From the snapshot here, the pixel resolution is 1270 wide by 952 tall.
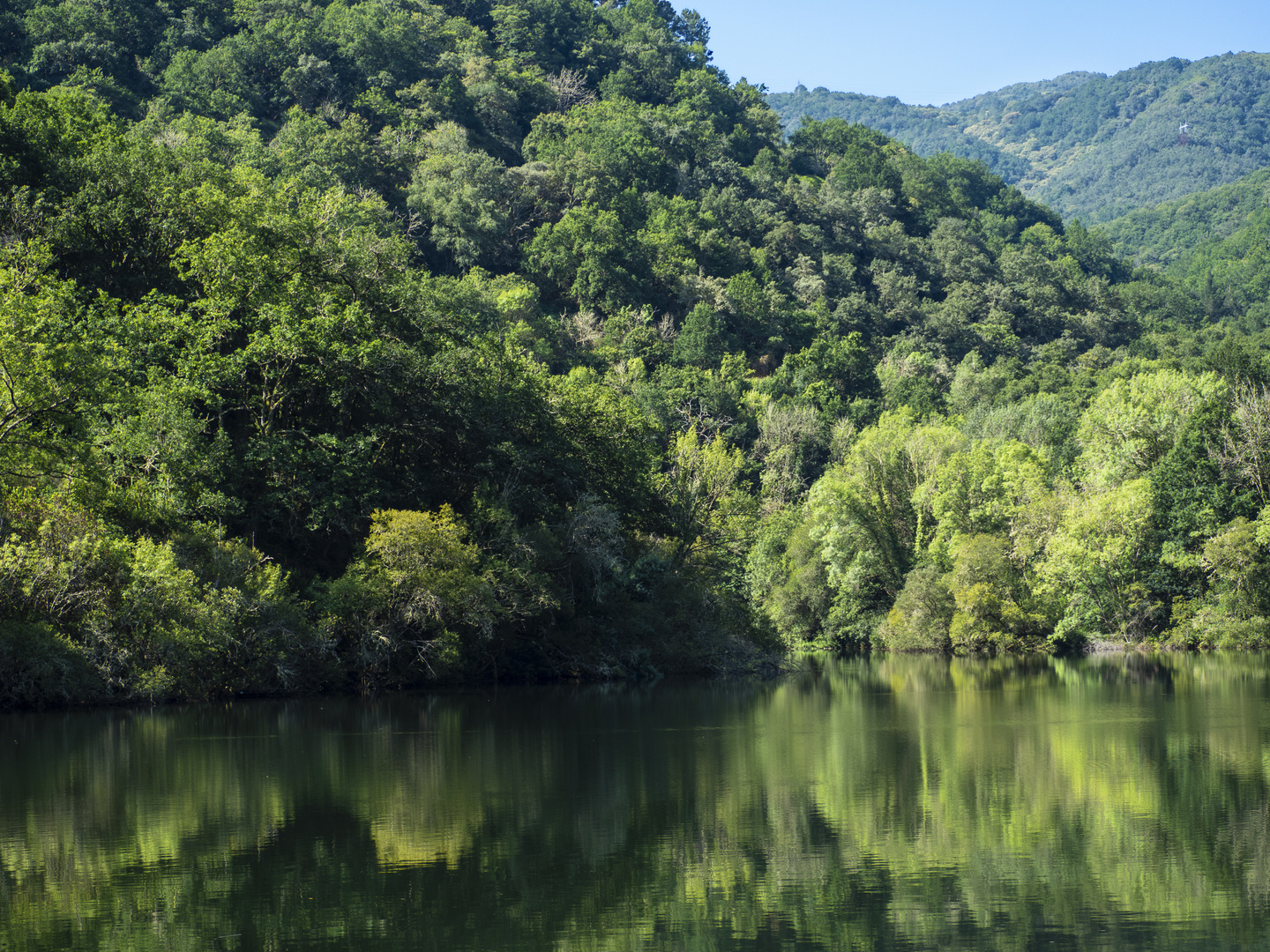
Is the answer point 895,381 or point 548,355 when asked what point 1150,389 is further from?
point 548,355

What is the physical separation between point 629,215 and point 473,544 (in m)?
79.7

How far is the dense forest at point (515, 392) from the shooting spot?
117ft

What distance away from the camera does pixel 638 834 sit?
1639 centimetres

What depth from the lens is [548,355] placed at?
8950cm

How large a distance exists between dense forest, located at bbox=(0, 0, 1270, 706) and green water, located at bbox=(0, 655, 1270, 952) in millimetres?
8143

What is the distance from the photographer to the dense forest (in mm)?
35562

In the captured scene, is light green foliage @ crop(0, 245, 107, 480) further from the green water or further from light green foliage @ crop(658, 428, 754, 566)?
light green foliage @ crop(658, 428, 754, 566)

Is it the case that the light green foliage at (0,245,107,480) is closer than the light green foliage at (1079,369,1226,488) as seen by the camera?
Yes

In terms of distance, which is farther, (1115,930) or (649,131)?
(649,131)

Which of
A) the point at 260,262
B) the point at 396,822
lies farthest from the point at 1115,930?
the point at 260,262

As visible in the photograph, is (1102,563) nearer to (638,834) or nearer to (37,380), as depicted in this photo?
(37,380)

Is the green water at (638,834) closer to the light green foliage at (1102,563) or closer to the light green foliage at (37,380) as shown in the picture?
the light green foliage at (37,380)

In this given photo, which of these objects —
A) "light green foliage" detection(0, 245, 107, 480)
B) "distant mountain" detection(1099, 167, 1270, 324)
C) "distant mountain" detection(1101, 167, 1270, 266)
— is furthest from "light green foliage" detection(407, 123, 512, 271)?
"distant mountain" detection(1101, 167, 1270, 266)

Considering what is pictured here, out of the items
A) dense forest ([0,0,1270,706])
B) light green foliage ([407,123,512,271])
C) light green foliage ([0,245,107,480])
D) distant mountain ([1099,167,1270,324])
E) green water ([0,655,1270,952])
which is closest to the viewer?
green water ([0,655,1270,952])
